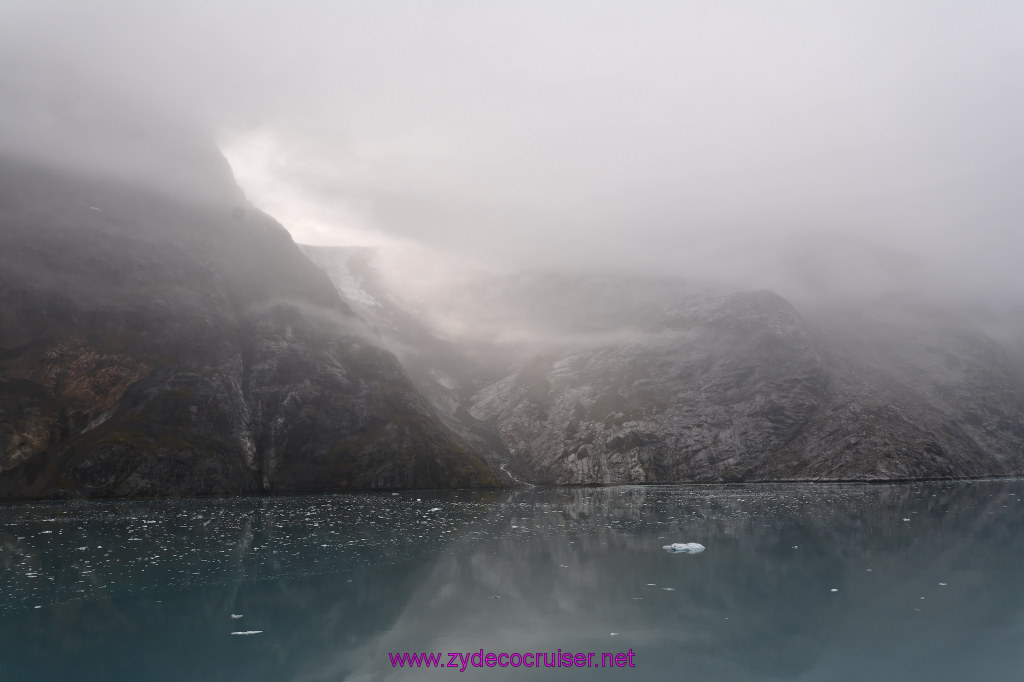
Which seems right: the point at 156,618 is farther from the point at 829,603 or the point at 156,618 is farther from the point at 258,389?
the point at 258,389

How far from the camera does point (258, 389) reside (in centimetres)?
15650

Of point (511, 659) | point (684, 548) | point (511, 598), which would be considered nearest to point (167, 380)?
point (684, 548)

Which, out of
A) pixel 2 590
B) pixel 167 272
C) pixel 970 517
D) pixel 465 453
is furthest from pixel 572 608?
pixel 167 272

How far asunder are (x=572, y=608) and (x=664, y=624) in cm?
589

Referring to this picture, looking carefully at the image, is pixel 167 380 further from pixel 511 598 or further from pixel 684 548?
pixel 511 598

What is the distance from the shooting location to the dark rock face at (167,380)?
125 metres

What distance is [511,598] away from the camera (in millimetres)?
39750

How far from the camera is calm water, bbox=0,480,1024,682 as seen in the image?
93.0ft

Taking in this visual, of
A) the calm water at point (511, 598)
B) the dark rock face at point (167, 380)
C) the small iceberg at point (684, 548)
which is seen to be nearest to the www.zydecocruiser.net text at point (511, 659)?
the calm water at point (511, 598)

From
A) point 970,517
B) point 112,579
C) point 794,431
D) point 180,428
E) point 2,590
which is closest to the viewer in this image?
point 2,590

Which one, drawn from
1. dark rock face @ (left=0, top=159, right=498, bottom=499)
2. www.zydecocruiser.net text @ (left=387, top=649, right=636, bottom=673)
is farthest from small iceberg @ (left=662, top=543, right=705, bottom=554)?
dark rock face @ (left=0, top=159, right=498, bottom=499)

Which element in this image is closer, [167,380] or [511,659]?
[511,659]

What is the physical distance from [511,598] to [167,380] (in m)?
131

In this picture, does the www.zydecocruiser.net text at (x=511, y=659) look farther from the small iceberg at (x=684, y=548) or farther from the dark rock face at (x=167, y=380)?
the dark rock face at (x=167, y=380)
